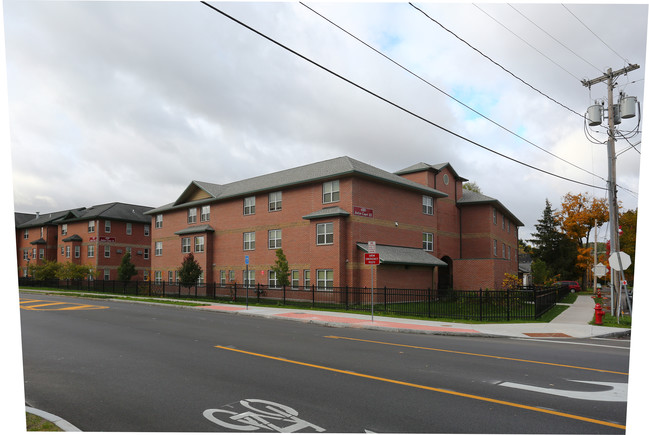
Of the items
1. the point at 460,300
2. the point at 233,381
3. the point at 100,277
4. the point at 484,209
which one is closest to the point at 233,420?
the point at 233,381

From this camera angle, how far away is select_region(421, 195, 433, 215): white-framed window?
114 ft

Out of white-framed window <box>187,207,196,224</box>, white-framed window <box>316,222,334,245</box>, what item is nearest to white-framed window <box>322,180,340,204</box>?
white-framed window <box>316,222,334,245</box>

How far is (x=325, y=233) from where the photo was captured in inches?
1185

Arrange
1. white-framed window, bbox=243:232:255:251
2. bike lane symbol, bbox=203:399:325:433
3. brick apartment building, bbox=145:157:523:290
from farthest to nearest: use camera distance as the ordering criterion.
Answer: white-framed window, bbox=243:232:255:251 < brick apartment building, bbox=145:157:523:290 < bike lane symbol, bbox=203:399:325:433

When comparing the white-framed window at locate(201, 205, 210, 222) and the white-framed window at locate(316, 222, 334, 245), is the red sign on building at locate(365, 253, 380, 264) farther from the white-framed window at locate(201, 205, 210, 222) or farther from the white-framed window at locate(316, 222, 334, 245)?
the white-framed window at locate(201, 205, 210, 222)

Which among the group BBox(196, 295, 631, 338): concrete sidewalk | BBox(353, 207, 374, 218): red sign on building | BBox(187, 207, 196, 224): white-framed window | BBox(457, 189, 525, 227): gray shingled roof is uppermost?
BBox(457, 189, 525, 227): gray shingled roof

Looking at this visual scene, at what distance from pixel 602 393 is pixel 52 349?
11772 millimetres

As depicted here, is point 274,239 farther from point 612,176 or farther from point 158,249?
point 612,176

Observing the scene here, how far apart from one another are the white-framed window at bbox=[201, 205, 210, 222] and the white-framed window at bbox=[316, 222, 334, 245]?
14454 millimetres

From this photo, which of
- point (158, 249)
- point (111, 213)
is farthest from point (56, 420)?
point (111, 213)

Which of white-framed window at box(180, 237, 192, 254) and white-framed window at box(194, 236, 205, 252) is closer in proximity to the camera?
white-framed window at box(194, 236, 205, 252)

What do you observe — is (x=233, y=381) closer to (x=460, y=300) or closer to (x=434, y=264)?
(x=460, y=300)

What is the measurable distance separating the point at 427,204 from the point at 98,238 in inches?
1656

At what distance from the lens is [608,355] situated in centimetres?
1158
